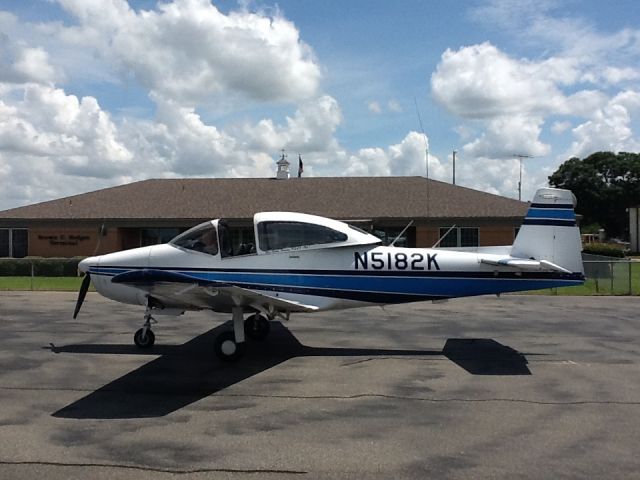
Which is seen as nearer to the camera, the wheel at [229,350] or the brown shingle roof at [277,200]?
the wheel at [229,350]

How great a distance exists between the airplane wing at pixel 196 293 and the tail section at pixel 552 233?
3.85 m

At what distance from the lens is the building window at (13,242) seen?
34250 mm

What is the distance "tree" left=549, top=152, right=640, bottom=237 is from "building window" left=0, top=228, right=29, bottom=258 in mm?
64290

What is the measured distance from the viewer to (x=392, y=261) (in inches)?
384

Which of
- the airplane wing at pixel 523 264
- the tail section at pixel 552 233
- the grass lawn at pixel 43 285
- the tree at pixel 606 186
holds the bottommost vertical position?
the grass lawn at pixel 43 285

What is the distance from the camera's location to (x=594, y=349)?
10.2m

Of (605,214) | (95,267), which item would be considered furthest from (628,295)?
(605,214)

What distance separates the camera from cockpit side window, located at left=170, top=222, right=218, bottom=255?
9781mm

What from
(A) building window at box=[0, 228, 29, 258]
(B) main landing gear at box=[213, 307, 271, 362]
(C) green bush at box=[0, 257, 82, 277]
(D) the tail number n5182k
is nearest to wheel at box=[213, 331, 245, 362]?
(B) main landing gear at box=[213, 307, 271, 362]

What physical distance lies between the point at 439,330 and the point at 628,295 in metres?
11.0

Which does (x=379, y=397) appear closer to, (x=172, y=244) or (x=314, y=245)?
(x=314, y=245)

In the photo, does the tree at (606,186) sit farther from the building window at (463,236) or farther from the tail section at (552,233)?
the tail section at (552,233)

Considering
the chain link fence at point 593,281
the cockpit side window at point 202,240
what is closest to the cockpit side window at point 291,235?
the cockpit side window at point 202,240

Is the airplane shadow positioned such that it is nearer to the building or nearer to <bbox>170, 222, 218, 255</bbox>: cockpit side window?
<bbox>170, 222, 218, 255</bbox>: cockpit side window
